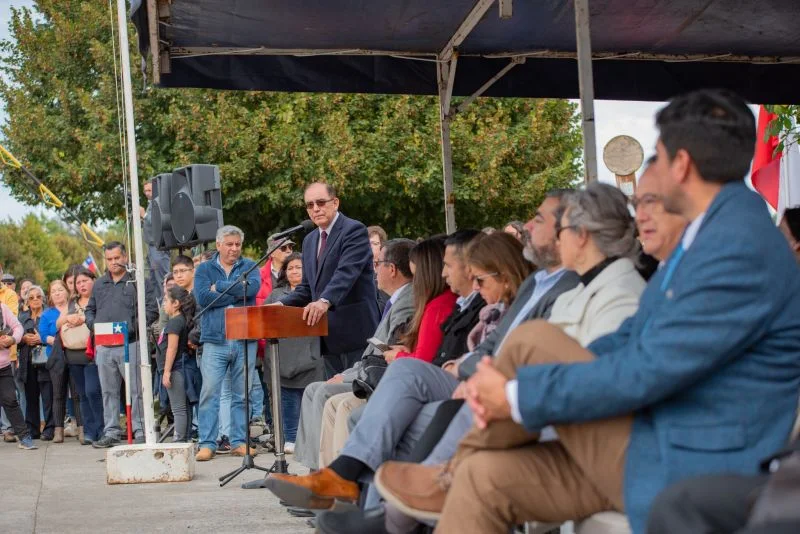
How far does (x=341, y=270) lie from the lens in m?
7.61

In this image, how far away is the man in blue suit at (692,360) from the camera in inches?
109

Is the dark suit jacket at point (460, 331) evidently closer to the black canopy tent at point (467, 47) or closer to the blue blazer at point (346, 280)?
the blue blazer at point (346, 280)

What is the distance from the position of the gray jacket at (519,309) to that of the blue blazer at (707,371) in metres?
1.45

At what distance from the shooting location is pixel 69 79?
79.3 feet

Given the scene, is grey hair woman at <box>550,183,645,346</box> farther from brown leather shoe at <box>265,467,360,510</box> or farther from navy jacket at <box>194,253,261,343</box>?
navy jacket at <box>194,253,261,343</box>

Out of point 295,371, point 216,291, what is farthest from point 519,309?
point 216,291

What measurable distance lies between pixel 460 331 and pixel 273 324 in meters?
1.82

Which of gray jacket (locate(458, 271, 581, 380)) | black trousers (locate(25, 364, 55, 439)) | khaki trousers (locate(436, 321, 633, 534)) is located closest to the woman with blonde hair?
black trousers (locate(25, 364, 55, 439))

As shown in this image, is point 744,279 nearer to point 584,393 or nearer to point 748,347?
point 748,347

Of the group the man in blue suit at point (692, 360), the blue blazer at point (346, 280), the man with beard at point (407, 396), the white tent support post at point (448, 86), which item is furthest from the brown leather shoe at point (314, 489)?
the white tent support post at point (448, 86)

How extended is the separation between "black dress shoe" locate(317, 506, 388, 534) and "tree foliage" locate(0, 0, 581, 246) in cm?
1802

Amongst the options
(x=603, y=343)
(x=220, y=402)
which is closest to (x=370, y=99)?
(x=220, y=402)

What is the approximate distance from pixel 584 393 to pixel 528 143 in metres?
21.2

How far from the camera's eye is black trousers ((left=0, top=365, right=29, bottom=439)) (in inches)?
492
